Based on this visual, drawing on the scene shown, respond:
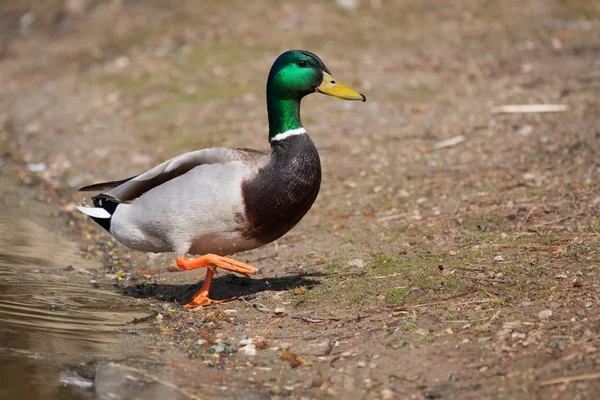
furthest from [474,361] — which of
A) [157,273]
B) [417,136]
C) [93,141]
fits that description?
[93,141]

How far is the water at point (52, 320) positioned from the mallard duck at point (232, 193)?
0.51 m

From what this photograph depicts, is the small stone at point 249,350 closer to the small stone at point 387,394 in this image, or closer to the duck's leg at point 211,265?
the duck's leg at point 211,265

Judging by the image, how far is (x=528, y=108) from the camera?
28.8ft

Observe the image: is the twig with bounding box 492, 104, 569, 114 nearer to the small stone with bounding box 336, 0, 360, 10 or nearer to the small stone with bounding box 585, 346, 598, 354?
the small stone with bounding box 336, 0, 360, 10

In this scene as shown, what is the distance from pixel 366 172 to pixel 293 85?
8.56 ft

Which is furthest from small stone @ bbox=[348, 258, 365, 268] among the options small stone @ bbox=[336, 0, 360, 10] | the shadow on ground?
small stone @ bbox=[336, 0, 360, 10]

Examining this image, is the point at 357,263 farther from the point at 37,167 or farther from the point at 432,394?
the point at 37,167

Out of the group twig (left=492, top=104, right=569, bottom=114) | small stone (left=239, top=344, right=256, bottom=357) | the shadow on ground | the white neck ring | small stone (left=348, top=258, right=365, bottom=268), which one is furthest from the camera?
twig (left=492, top=104, right=569, bottom=114)

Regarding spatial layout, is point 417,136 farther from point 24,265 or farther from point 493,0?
point 493,0

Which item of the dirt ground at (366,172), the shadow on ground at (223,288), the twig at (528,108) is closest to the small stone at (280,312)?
the dirt ground at (366,172)

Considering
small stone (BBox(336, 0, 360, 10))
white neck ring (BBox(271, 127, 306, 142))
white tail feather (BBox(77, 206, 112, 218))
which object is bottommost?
white tail feather (BBox(77, 206, 112, 218))

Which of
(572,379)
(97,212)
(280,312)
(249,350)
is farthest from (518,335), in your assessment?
(97,212)

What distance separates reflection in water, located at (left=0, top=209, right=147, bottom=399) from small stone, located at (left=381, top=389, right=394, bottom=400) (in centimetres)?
129

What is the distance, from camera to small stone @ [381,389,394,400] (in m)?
3.82
